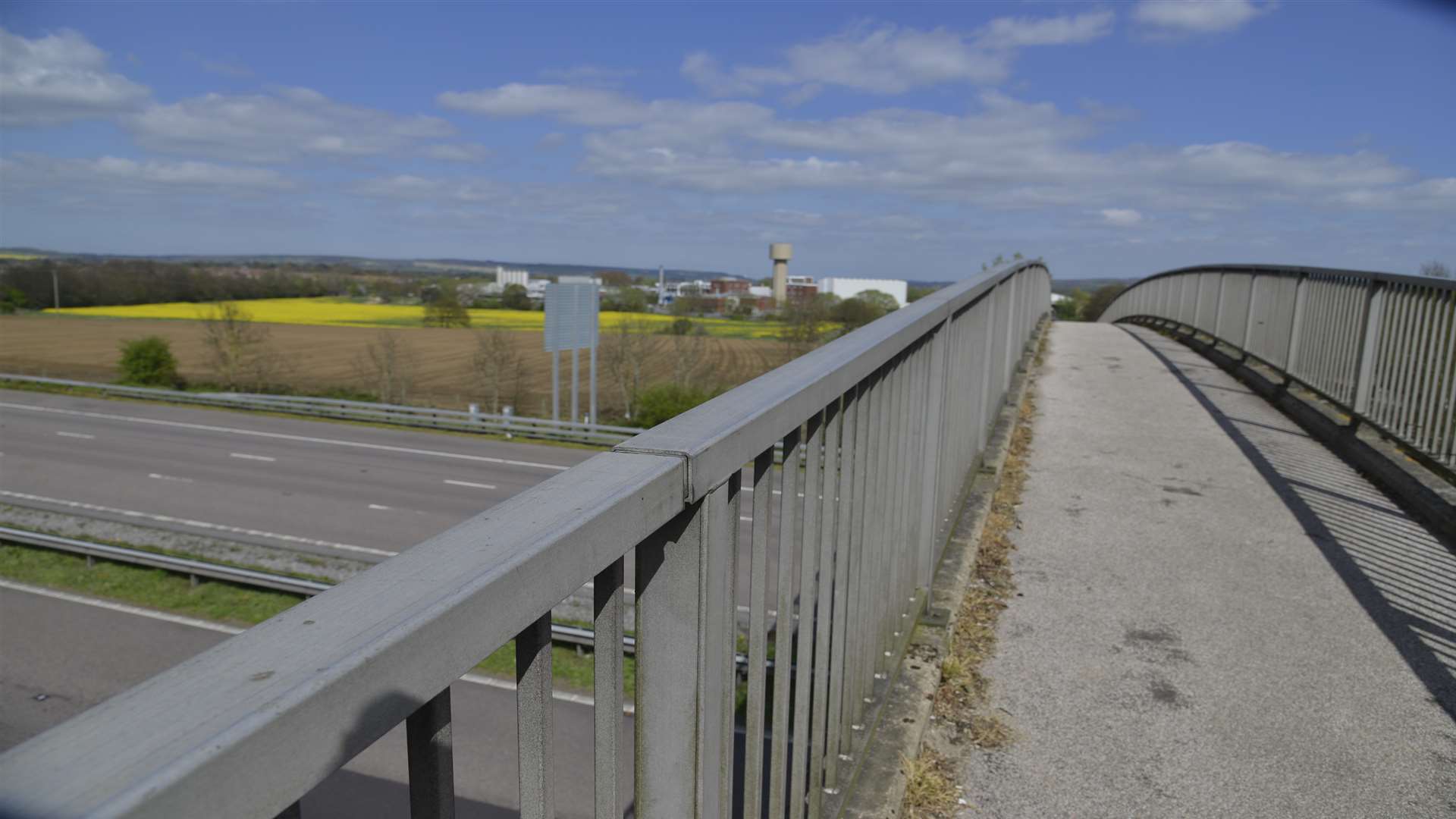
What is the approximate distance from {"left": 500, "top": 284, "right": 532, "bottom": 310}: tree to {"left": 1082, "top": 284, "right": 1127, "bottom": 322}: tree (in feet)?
182

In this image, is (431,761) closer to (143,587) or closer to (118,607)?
(118,607)

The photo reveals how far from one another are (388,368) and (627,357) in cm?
1559

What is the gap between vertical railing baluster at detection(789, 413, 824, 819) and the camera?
218cm

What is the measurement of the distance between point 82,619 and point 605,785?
2023cm

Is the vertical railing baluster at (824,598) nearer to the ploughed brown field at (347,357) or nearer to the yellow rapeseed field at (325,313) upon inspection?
the ploughed brown field at (347,357)

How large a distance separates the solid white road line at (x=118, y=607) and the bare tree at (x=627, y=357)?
36.3 meters

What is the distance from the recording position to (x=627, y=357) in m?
57.4

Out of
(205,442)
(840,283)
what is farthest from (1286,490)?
(840,283)

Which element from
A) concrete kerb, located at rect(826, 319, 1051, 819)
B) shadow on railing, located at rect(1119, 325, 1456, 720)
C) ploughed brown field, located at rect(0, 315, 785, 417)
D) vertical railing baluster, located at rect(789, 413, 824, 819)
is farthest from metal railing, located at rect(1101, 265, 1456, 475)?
ploughed brown field, located at rect(0, 315, 785, 417)

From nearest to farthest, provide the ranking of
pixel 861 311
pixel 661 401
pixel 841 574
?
pixel 841 574, pixel 861 311, pixel 661 401

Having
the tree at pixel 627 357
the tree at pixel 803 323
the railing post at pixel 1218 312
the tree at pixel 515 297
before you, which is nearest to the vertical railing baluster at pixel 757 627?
the railing post at pixel 1218 312

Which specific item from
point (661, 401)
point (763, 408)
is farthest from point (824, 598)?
point (661, 401)

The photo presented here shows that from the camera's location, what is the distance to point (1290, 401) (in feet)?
29.2

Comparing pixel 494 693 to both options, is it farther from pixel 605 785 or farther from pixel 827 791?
pixel 605 785
